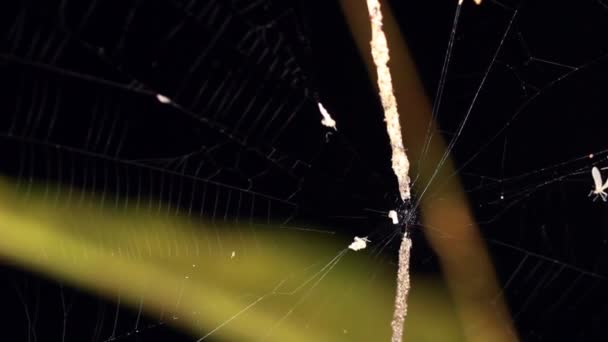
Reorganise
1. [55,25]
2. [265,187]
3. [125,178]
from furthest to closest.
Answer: [265,187], [125,178], [55,25]

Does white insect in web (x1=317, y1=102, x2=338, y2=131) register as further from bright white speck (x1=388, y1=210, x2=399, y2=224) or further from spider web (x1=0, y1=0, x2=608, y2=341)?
bright white speck (x1=388, y1=210, x2=399, y2=224)

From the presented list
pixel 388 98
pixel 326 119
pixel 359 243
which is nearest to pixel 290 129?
pixel 326 119

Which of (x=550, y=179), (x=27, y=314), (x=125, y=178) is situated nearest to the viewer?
(x=125, y=178)

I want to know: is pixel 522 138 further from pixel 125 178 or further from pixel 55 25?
pixel 55 25

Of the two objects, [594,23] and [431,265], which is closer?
[594,23]

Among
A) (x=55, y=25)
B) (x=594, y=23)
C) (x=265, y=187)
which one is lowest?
(x=265, y=187)

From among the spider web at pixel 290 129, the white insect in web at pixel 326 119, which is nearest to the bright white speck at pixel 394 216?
the spider web at pixel 290 129

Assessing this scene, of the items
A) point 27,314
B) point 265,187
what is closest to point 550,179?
point 265,187

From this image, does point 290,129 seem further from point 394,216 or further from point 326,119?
point 394,216

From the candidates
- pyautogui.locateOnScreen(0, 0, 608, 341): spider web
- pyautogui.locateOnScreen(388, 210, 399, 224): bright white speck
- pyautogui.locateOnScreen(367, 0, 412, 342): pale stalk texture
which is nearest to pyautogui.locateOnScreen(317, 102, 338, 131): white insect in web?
pyautogui.locateOnScreen(0, 0, 608, 341): spider web
